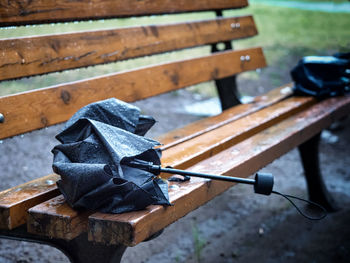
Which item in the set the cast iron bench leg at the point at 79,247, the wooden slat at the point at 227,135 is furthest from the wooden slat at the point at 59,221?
the wooden slat at the point at 227,135

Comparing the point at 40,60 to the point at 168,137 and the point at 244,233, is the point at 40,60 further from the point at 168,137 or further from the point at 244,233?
the point at 244,233

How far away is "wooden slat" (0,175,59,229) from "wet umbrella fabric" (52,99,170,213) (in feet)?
0.36

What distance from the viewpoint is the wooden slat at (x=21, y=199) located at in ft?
4.35

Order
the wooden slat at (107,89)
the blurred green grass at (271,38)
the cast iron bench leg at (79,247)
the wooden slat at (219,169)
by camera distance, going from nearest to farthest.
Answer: the wooden slat at (219,169)
the cast iron bench leg at (79,247)
the wooden slat at (107,89)
the blurred green grass at (271,38)

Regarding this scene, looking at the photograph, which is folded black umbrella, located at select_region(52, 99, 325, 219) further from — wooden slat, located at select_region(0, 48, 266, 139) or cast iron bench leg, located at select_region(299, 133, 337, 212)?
cast iron bench leg, located at select_region(299, 133, 337, 212)

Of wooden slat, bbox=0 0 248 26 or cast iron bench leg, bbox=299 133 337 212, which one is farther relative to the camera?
cast iron bench leg, bbox=299 133 337 212

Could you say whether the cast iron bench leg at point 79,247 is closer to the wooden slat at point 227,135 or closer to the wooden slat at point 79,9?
the wooden slat at point 227,135

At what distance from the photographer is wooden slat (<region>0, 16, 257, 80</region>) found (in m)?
1.88

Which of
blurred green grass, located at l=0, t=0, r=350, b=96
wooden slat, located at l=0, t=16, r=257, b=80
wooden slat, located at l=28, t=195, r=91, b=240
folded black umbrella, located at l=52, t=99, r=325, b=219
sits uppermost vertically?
wooden slat, located at l=0, t=16, r=257, b=80

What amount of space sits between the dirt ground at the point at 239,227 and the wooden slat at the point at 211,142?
743 mm

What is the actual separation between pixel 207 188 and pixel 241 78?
14.8 feet

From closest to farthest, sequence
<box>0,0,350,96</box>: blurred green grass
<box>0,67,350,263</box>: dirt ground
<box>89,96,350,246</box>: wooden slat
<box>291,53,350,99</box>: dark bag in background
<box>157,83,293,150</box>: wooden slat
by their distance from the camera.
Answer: <box>89,96,350,246</box>: wooden slat
<box>157,83,293,150</box>: wooden slat
<box>0,67,350,263</box>: dirt ground
<box>291,53,350,99</box>: dark bag in background
<box>0,0,350,96</box>: blurred green grass

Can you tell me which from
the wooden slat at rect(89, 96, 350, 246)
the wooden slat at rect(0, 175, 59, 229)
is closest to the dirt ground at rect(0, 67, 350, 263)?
the wooden slat at rect(89, 96, 350, 246)

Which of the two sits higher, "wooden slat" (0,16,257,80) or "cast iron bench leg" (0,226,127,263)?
"wooden slat" (0,16,257,80)
